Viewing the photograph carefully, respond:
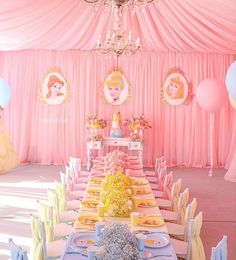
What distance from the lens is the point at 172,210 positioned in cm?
449

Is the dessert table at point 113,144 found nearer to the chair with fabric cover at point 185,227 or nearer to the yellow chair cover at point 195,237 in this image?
the chair with fabric cover at point 185,227

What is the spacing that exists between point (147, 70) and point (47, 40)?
2.48 metres

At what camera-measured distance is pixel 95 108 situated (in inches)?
383

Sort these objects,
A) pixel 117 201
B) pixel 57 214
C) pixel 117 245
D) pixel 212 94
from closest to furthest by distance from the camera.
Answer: pixel 117 245 < pixel 117 201 < pixel 57 214 < pixel 212 94

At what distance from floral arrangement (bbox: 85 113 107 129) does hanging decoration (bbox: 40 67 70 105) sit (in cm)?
95

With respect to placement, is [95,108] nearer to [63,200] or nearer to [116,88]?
[116,88]

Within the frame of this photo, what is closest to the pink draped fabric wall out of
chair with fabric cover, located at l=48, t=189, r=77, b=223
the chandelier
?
the chandelier

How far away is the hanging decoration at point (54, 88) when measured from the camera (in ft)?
31.9

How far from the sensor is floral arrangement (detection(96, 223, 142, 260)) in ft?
7.20

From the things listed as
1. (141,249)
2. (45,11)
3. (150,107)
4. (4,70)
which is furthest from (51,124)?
(141,249)

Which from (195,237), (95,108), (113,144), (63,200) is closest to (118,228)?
(195,237)

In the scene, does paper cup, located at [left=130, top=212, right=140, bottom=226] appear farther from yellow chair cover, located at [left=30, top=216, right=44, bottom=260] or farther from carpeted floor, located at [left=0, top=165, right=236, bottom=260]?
carpeted floor, located at [left=0, top=165, right=236, bottom=260]

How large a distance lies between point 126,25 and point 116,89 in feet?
6.82

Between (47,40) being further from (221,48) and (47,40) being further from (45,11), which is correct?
(221,48)
